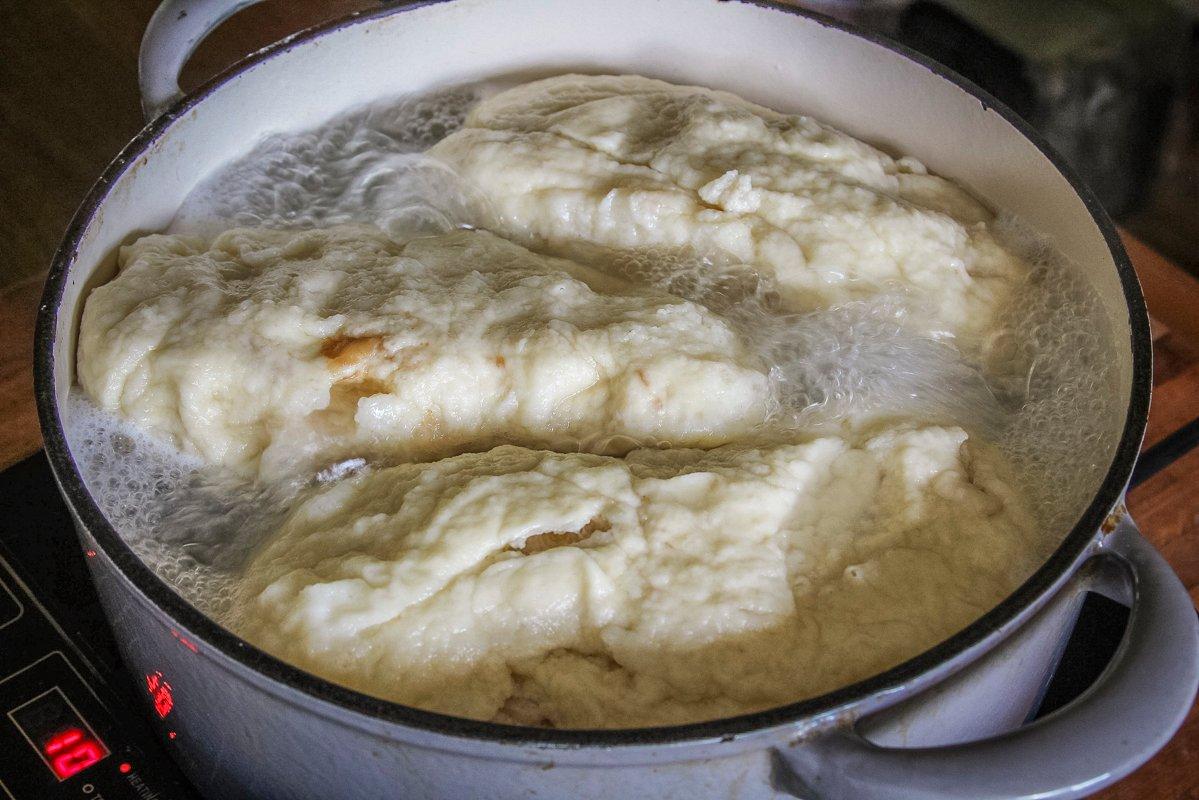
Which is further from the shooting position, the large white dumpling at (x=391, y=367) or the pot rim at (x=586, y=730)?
the large white dumpling at (x=391, y=367)

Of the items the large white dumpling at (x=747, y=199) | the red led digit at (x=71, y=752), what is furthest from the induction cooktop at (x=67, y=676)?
the large white dumpling at (x=747, y=199)

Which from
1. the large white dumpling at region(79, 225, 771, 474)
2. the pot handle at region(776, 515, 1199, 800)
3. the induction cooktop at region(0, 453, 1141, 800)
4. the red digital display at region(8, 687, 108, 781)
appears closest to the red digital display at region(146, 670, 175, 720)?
the induction cooktop at region(0, 453, 1141, 800)

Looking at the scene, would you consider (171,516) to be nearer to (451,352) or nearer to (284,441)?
(284,441)

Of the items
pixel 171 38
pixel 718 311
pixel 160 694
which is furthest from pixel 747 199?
pixel 160 694

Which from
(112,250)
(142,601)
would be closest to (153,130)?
(112,250)

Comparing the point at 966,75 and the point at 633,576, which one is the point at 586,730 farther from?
the point at 966,75

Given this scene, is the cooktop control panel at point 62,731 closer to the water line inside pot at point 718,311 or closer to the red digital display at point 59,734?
the red digital display at point 59,734

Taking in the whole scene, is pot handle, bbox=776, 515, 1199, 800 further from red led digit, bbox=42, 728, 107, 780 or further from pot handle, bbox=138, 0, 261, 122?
pot handle, bbox=138, 0, 261, 122
